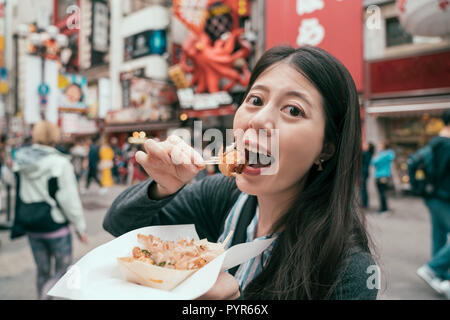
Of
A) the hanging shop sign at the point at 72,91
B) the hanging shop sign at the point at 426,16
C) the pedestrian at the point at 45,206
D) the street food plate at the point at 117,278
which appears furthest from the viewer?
the hanging shop sign at the point at 72,91

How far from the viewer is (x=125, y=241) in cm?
77

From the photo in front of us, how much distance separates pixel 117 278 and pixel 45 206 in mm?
2539

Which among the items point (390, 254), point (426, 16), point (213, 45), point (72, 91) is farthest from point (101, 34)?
point (213, 45)

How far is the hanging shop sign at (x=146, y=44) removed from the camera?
9737 millimetres

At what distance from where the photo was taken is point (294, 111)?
2.78ft

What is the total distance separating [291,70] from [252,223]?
0.57 metres

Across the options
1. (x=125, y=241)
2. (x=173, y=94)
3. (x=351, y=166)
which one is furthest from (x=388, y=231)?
(x=173, y=94)

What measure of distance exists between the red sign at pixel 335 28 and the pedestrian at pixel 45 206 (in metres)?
2.54

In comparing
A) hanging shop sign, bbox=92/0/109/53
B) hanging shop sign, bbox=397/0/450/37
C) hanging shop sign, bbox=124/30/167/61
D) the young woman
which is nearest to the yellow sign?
hanging shop sign, bbox=124/30/167/61

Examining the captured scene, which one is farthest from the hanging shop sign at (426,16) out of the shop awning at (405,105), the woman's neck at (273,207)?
the shop awning at (405,105)

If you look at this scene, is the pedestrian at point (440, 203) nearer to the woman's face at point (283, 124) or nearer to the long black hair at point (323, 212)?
the long black hair at point (323, 212)

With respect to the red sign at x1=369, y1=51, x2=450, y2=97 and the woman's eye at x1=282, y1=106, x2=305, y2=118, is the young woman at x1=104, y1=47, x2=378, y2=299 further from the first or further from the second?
the red sign at x1=369, y1=51, x2=450, y2=97
